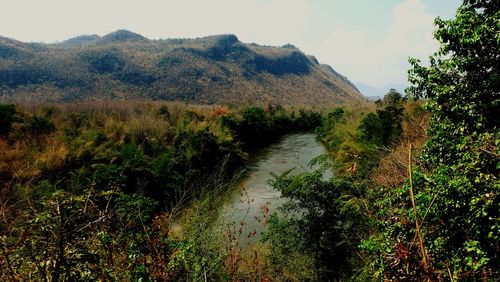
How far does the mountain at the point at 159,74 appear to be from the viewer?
202 feet

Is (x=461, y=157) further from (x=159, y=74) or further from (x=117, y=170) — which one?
(x=159, y=74)

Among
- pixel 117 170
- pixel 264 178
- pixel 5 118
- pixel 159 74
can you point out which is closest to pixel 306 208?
pixel 117 170

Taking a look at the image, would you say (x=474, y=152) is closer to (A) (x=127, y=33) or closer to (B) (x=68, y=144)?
(B) (x=68, y=144)

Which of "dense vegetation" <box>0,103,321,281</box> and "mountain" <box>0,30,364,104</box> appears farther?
"mountain" <box>0,30,364,104</box>

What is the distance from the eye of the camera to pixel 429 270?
2.17 meters

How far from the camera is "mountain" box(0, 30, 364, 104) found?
61719 millimetres

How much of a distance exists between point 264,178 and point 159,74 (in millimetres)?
67205

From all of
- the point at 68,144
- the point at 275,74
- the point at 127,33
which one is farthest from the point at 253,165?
the point at 127,33

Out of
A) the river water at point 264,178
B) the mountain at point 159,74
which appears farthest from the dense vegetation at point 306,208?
the mountain at point 159,74

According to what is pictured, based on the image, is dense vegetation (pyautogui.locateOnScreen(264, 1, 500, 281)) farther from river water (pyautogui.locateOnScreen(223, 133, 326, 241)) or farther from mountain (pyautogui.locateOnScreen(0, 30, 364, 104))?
mountain (pyautogui.locateOnScreen(0, 30, 364, 104))

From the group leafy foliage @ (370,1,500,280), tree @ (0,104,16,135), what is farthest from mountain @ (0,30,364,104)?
leafy foliage @ (370,1,500,280)

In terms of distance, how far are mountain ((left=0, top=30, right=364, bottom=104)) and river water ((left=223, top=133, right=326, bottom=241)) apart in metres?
31.9

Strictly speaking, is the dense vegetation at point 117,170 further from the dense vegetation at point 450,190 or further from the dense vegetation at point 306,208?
the dense vegetation at point 450,190

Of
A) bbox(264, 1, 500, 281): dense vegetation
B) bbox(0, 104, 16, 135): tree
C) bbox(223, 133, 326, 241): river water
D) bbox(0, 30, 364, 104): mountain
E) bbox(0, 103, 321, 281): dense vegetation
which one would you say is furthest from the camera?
bbox(0, 30, 364, 104): mountain
